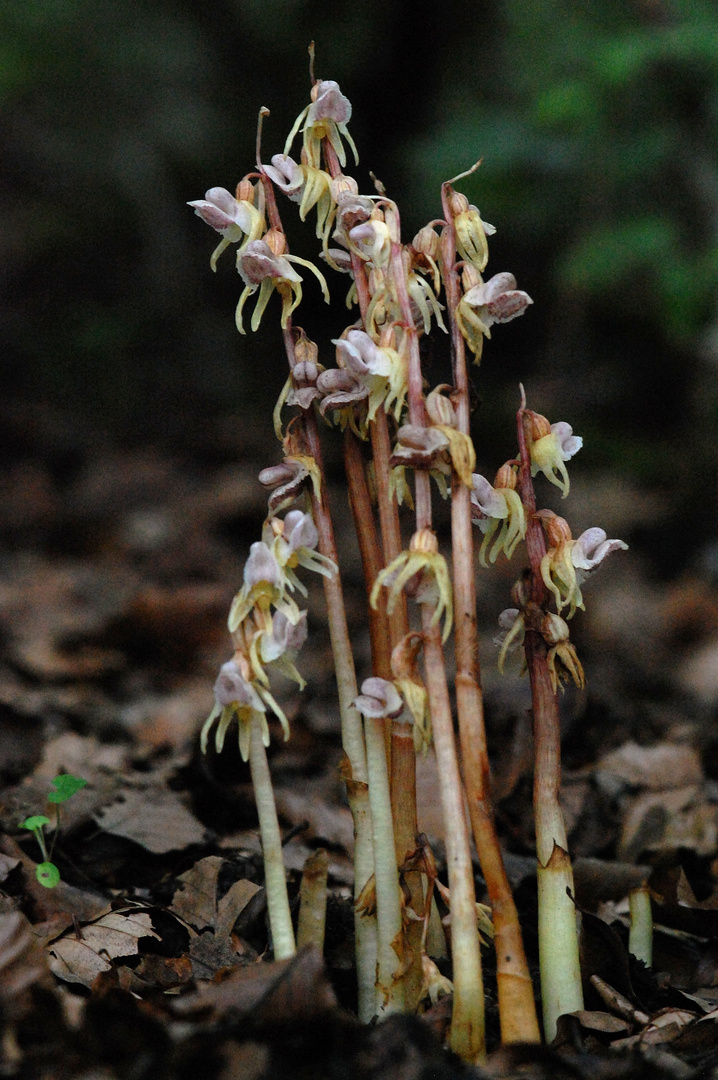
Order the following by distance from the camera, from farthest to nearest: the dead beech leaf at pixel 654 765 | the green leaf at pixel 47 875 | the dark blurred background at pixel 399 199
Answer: the dark blurred background at pixel 399 199
the dead beech leaf at pixel 654 765
the green leaf at pixel 47 875

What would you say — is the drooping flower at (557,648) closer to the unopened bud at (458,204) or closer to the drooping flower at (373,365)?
the drooping flower at (373,365)

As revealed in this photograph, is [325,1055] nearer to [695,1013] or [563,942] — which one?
[563,942]

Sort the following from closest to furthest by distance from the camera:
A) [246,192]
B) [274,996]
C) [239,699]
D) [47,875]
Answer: [274,996] < [239,699] < [246,192] < [47,875]

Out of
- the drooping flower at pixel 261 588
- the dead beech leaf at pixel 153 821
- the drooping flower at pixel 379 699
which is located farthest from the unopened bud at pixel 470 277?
the dead beech leaf at pixel 153 821

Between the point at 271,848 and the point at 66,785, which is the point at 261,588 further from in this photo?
the point at 66,785

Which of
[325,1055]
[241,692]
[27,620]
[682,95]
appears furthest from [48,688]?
[682,95]

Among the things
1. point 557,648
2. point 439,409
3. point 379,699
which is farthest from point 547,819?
point 439,409

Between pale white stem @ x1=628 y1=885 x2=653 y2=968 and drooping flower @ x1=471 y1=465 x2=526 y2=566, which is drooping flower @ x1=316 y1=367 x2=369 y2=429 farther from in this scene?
pale white stem @ x1=628 y1=885 x2=653 y2=968
